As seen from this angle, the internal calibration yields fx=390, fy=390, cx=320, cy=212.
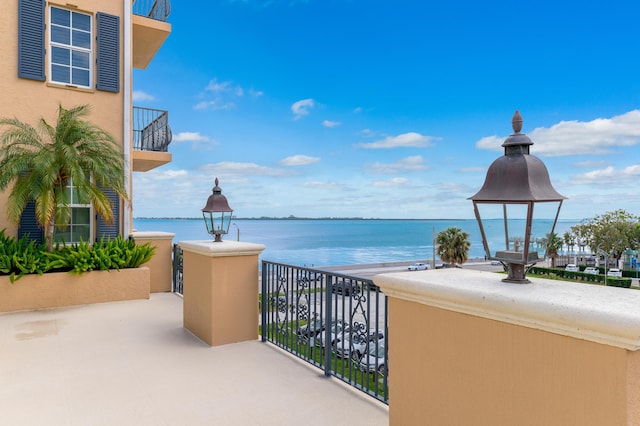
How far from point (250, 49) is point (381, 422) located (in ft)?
95.4

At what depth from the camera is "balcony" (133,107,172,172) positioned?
9734 millimetres

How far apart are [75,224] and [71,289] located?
185 cm

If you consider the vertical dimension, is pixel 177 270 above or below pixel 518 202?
below

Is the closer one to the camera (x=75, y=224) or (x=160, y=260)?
(x=75, y=224)

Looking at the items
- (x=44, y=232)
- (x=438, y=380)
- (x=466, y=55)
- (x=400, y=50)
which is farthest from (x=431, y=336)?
(x=400, y=50)

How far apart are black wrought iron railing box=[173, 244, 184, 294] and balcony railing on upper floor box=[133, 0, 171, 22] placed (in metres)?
5.80

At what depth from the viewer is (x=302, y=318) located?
4355 millimetres

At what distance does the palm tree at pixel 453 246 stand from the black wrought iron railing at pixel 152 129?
24143 mm

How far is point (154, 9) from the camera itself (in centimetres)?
996

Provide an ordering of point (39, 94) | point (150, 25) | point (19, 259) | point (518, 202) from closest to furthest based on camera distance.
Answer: point (518, 202) → point (19, 259) → point (39, 94) → point (150, 25)

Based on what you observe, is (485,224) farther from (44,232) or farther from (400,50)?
(400,50)

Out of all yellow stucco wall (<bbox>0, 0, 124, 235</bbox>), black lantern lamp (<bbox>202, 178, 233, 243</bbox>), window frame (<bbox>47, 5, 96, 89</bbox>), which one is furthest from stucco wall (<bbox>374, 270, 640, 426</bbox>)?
window frame (<bbox>47, 5, 96, 89</bbox>)

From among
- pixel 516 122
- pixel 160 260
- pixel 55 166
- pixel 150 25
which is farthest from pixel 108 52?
pixel 516 122

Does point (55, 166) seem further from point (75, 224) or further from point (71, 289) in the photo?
point (71, 289)
